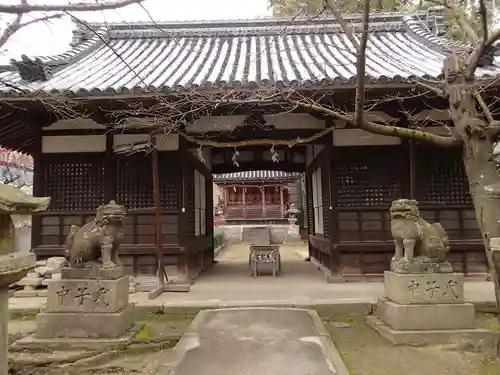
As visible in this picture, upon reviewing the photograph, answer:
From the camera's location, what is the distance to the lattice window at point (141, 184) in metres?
8.24

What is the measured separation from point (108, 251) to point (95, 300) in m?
0.63

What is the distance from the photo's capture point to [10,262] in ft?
8.42

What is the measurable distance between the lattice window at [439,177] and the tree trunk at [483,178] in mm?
3549

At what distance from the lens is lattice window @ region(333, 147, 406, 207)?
823cm

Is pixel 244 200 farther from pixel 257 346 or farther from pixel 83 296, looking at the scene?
pixel 257 346

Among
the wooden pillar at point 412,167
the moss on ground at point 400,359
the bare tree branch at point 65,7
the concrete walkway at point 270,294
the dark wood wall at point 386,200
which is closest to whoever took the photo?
the bare tree branch at point 65,7

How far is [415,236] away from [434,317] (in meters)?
1.03

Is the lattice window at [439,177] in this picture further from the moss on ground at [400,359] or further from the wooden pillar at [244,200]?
the wooden pillar at [244,200]

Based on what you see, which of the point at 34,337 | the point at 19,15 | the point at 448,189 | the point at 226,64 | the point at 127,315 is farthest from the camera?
the point at 226,64

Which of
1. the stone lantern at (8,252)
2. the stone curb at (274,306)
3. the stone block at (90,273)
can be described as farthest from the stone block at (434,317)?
the stone lantern at (8,252)

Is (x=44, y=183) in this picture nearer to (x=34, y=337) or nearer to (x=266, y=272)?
(x=34, y=337)

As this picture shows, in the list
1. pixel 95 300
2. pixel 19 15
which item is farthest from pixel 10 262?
pixel 95 300

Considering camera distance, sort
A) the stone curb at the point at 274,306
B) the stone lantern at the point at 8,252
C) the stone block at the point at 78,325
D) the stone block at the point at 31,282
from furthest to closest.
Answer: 1. the stone block at the point at 31,282
2. the stone curb at the point at 274,306
3. the stone block at the point at 78,325
4. the stone lantern at the point at 8,252

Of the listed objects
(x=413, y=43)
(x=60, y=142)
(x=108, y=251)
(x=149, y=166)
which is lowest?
(x=108, y=251)
